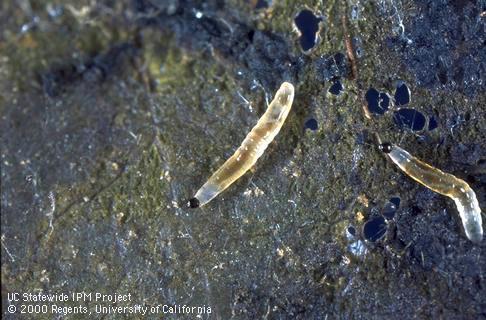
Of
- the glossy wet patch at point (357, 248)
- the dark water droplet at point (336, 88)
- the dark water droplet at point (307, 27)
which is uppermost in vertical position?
the dark water droplet at point (307, 27)

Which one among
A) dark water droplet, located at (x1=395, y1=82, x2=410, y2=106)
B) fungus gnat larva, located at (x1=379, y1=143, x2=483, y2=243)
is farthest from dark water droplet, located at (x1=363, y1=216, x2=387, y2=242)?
dark water droplet, located at (x1=395, y1=82, x2=410, y2=106)

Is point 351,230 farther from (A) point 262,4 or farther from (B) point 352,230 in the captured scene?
(A) point 262,4

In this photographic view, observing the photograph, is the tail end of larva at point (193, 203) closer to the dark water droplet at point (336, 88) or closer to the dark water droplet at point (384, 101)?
the dark water droplet at point (336, 88)

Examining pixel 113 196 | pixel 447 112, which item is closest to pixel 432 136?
pixel 447 112

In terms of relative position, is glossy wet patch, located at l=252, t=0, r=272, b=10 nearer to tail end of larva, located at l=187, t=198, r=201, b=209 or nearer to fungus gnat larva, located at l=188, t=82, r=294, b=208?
fungus gnat larva, located at l=188, t=82, r=294, b=208

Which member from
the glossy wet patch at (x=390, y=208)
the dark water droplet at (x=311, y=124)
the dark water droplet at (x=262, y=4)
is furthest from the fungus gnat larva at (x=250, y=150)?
the glossy wet patch at (x=390, y=208)

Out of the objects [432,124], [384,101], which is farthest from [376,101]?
[432,124]
